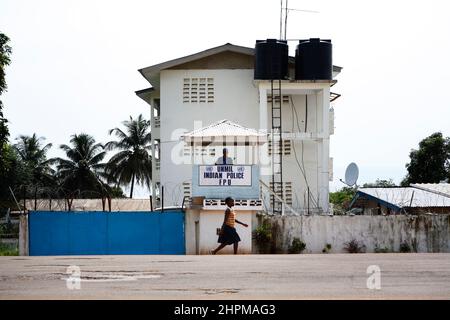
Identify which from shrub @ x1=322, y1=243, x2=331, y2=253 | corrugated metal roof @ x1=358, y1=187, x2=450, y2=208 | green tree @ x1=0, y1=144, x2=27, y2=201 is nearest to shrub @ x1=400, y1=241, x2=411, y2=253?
shrub @ x1=322, y1=243, x2=331, y2=253

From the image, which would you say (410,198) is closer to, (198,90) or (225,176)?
(198,90)

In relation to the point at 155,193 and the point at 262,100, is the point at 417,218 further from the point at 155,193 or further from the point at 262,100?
the point at 155,193

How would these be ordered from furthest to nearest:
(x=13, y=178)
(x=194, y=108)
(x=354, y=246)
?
1. (x=13, y=178)
2. (x=194, y=108)
3. (x=354, y=246)

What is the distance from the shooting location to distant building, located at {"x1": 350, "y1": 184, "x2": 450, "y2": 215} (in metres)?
32.1

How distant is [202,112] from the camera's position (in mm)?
36375

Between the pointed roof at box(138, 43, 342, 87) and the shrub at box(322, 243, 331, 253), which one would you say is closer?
the shrub at box(322, 243, 331, 253)

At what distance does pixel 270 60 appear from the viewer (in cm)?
3450

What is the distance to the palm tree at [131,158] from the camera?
226ft

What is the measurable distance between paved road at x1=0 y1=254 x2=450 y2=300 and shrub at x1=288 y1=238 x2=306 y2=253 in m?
11.4

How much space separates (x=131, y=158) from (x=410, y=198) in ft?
127

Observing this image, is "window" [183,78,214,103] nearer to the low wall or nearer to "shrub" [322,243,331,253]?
the low wall

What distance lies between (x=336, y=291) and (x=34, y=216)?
17.7m

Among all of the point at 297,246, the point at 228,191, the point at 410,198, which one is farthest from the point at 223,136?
the point at 410,198

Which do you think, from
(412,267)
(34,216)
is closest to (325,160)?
(34,216)
